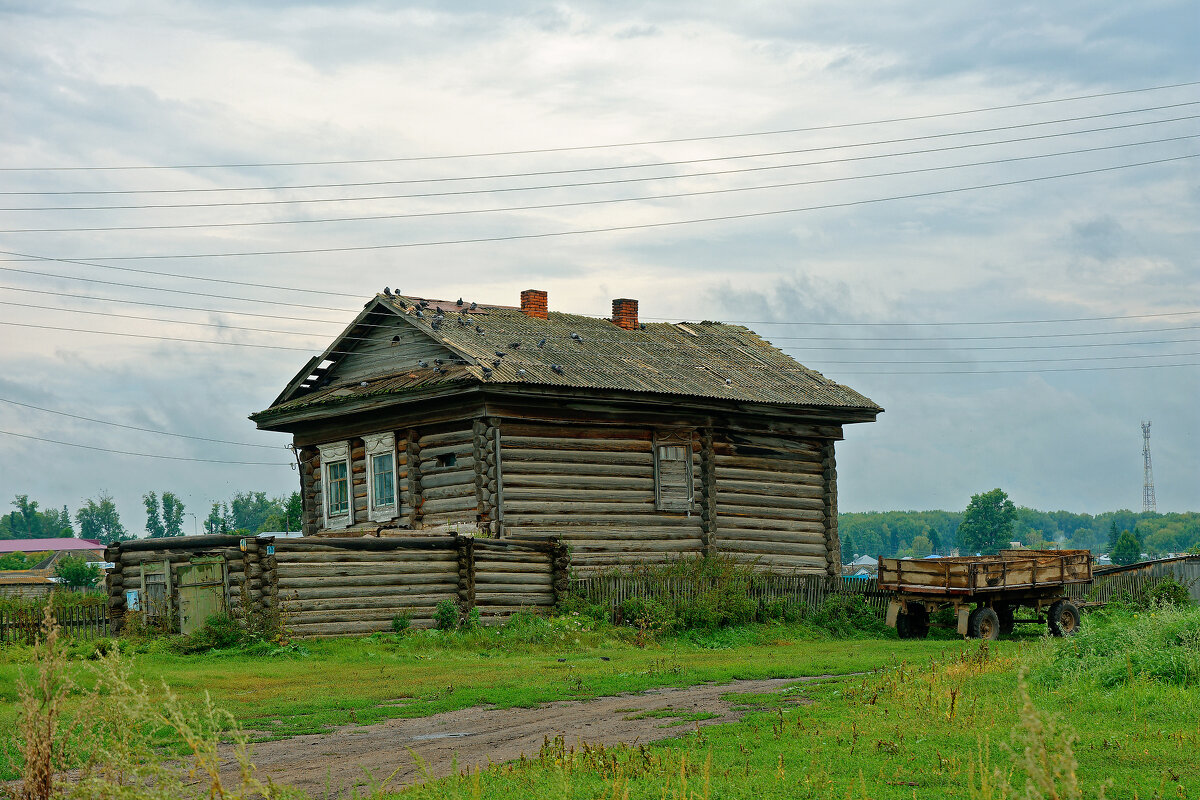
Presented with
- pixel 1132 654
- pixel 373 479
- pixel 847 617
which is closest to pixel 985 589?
pixel 847 617

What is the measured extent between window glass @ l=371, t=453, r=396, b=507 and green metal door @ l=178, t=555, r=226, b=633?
7421 mm

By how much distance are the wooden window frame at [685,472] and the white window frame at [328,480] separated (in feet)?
25.6

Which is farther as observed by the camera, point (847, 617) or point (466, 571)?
point (847, 617)

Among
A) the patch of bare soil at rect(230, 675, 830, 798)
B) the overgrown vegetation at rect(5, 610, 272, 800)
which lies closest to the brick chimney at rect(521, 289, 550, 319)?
the patch of bare soil at rect(230, 675, 830, 798)

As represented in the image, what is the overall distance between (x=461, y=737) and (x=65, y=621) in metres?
17.0

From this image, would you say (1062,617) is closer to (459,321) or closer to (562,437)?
(562,437)

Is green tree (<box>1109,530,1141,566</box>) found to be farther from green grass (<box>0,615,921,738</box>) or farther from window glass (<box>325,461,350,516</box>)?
window glass (<box>325,461,350,516</box>)

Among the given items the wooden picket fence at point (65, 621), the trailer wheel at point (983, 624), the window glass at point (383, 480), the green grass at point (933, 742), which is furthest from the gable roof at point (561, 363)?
the green grass at point (933, 742)

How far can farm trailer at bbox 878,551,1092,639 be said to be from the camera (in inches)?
1031

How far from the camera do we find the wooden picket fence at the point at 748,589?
2806 centimetres

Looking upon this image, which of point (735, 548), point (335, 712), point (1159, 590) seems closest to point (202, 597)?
point (335, 712)

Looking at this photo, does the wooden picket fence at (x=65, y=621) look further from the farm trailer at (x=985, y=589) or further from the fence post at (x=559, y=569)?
the farm trailer at (x=985, y=589)

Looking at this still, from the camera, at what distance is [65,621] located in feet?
90.2

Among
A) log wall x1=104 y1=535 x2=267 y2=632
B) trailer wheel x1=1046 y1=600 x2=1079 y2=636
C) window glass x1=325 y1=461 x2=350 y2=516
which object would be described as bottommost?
trailer wheel x1=1046 y1=600 x2=1079 y2=636
